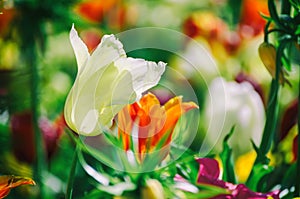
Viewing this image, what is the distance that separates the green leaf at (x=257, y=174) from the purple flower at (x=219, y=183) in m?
0.02

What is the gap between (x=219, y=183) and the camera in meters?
0.64

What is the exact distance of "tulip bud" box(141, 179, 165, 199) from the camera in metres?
0.65

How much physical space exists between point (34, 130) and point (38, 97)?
8 cm

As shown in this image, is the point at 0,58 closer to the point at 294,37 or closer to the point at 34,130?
the point at 34,130

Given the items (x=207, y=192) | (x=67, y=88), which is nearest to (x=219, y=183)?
(x=207, y=192)

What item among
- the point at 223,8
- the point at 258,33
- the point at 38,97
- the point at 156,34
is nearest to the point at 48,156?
the point at 38,97

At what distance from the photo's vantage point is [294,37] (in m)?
0.64

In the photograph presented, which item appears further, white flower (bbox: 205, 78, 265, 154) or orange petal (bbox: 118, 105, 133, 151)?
white flower (bbox: 205, 78, 265, 154)

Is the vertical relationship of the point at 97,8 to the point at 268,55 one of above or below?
below

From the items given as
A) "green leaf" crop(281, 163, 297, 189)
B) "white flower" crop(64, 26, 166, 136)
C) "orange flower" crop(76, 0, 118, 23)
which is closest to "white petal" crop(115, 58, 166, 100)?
"white flower" crop(64, 26, 166, 136)

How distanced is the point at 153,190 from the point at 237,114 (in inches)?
12.4

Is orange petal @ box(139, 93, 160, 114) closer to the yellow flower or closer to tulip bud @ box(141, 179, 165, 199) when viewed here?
tulip bud @ box(141, 179, 165, 199)

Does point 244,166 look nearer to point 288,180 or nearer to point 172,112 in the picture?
point 288,180

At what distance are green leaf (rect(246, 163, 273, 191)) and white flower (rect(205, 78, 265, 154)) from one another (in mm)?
220
